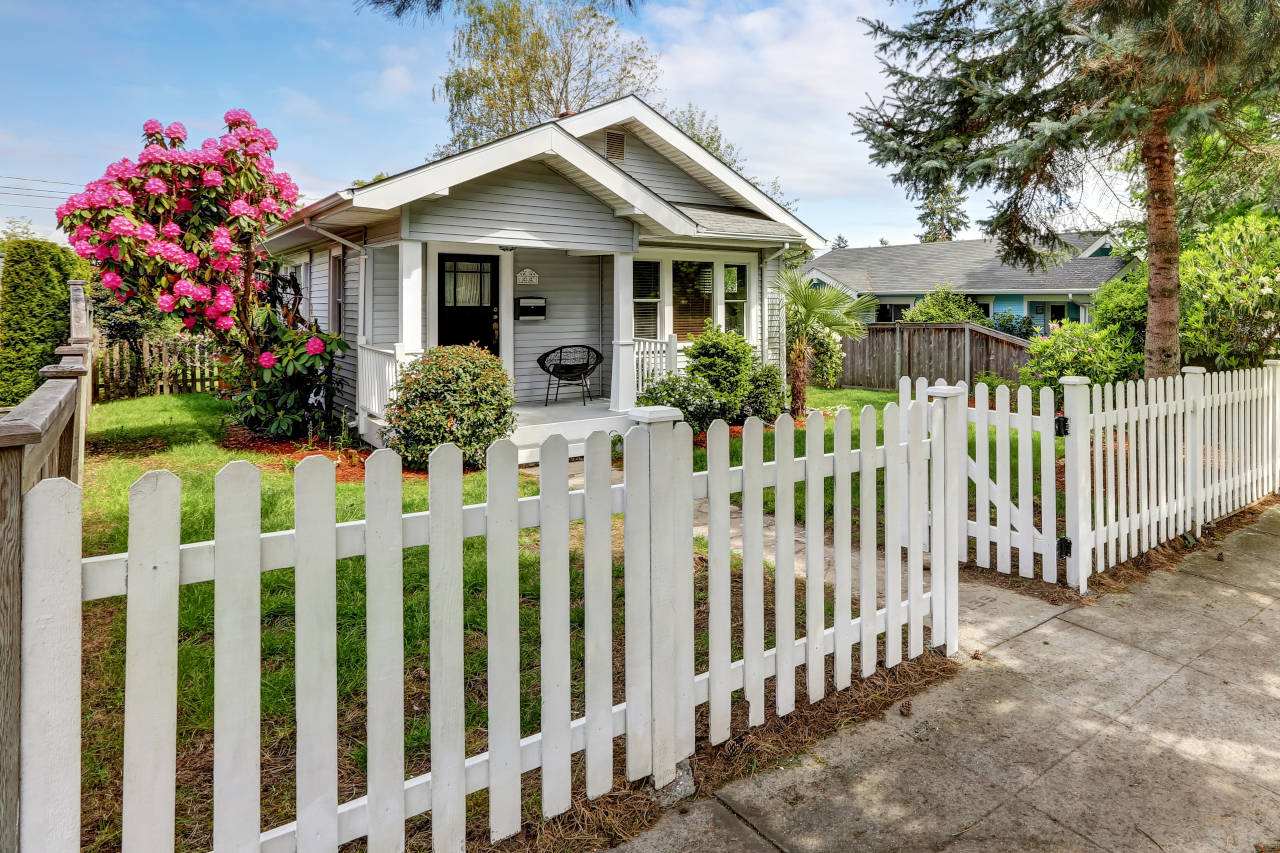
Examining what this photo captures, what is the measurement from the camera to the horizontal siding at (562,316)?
11.3 metres

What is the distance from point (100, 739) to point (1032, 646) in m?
4.14

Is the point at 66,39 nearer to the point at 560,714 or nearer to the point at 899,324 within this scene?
the point at 899,324

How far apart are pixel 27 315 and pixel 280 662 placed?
1149 cm

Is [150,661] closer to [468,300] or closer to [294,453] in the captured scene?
[294,453]

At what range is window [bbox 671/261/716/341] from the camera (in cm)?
1255

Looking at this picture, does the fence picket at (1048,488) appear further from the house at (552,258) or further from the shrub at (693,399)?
the shrub at (693,399)

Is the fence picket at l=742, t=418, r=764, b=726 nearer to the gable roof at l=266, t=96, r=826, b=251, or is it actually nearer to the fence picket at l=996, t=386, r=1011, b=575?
the fence picket at l=996, t=386, r=1011, b=575

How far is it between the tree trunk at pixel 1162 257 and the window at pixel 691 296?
660 centimetres

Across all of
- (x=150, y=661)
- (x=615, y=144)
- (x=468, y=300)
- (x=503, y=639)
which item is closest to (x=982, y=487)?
(x=503, y=639)

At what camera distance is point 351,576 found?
4.46 m

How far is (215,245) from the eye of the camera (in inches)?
327

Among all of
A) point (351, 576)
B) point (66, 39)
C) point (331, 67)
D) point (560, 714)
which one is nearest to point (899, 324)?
point (331, 67)

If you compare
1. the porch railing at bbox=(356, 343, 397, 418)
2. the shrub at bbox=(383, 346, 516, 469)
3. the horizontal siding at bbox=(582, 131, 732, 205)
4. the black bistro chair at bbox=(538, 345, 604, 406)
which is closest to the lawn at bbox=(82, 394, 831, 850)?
the shrub at bbox=(383, 346, 516, 469)

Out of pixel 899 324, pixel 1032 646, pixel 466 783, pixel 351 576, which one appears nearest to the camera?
pixel 466 783
